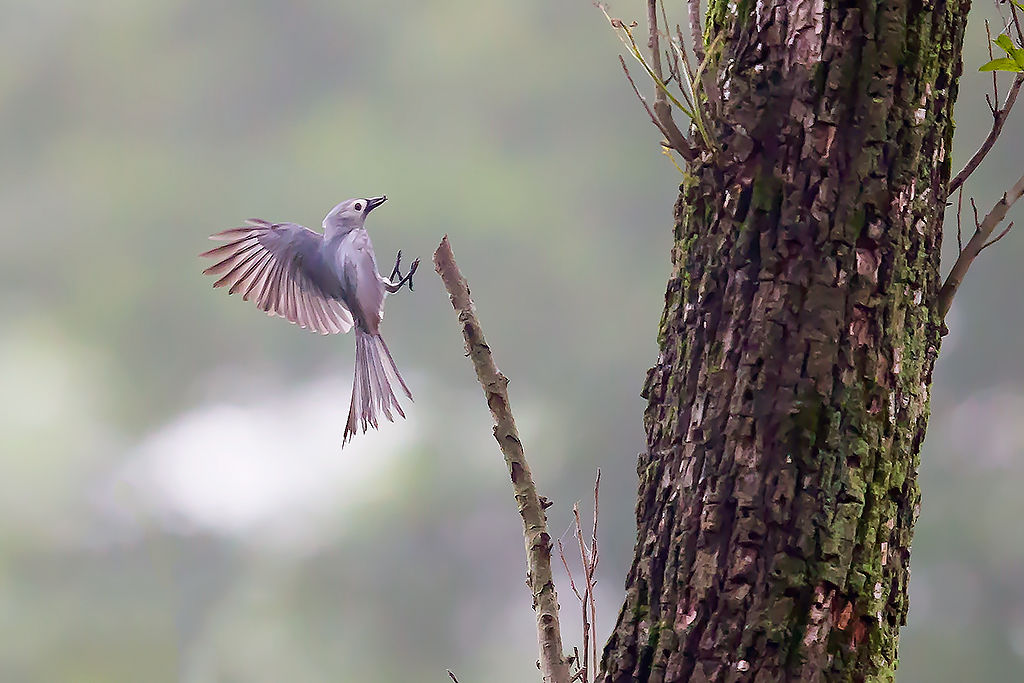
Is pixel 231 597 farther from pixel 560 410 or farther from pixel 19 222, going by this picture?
pixel 19 222

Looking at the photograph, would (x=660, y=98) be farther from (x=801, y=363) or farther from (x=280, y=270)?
(x=280, y=270)

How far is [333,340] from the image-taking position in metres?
1.95

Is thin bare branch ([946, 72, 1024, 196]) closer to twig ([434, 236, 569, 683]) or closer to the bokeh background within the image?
twig ([434, 236, 569, 683])

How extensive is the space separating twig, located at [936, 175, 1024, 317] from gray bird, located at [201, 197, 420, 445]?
894 millimetres

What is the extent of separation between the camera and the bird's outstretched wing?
147 centimetres

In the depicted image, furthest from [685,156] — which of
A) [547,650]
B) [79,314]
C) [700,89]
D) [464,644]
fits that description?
[79,314]

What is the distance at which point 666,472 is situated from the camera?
2.35 feet

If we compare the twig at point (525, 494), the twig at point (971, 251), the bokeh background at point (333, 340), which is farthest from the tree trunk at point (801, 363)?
the bokeh background at point (333, 340)

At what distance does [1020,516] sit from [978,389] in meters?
0.28

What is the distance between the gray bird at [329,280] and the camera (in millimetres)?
1432

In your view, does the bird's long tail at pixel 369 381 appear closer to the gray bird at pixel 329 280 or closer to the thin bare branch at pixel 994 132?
the gray bird at pixel 329 280

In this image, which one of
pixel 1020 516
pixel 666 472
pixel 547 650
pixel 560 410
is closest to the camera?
pixel 666 472

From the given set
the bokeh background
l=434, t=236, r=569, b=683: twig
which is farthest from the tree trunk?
the bokeh background

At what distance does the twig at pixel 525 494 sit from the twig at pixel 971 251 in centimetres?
46
